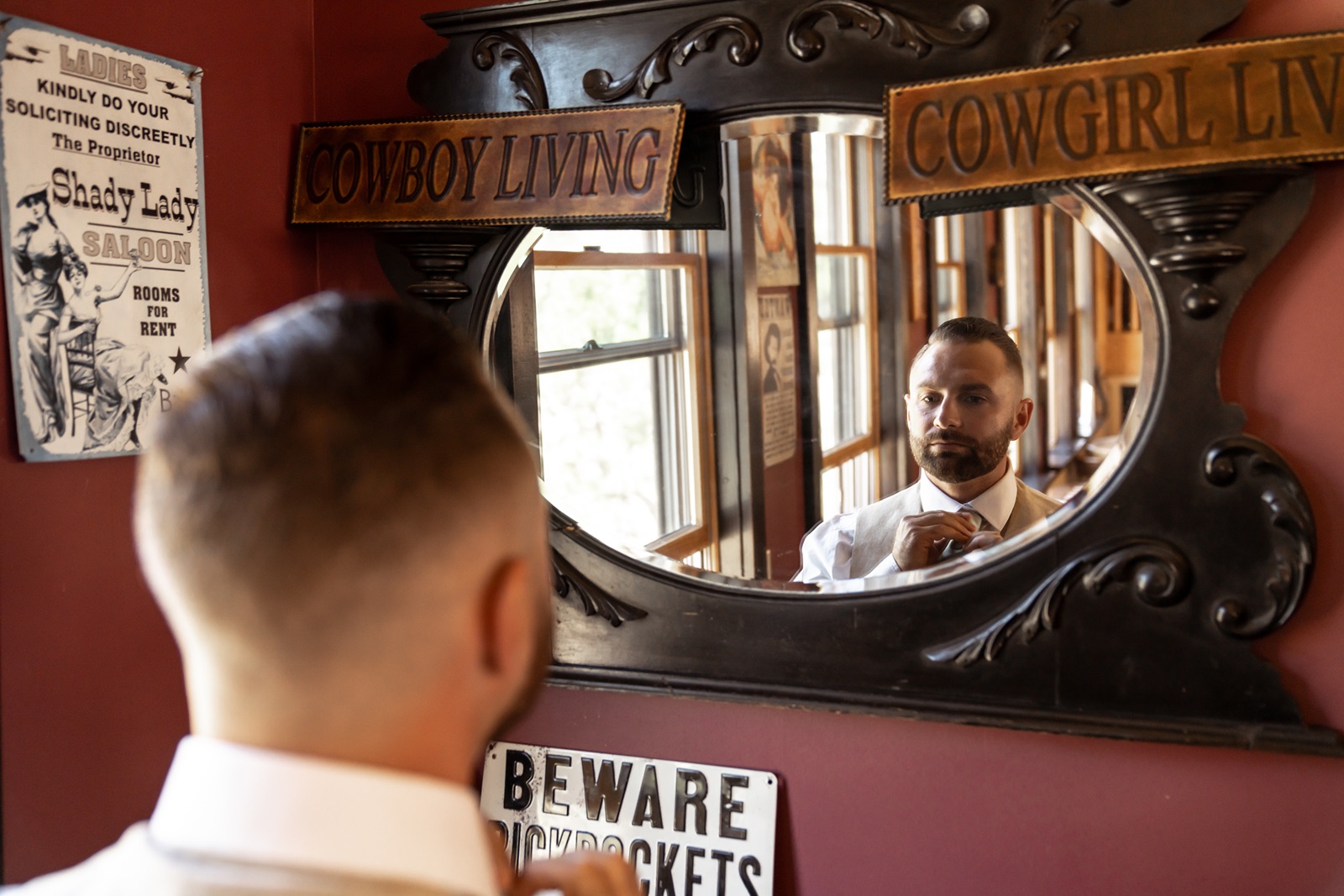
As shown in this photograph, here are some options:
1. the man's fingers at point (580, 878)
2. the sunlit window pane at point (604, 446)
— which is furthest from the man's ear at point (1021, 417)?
the man's fingers at point (580, 878)

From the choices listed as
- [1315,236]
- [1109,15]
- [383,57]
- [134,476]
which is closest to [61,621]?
[134,476]

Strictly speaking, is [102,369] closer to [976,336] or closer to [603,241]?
[603,241]

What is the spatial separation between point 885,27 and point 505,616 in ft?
4.38

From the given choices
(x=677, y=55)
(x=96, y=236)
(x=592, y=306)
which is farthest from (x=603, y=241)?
(x=96, y=236)

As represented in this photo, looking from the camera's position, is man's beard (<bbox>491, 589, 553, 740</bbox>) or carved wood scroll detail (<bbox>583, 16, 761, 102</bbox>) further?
carved wood scroll detail (<bbox>583, 16, 761, 102</bbox>)

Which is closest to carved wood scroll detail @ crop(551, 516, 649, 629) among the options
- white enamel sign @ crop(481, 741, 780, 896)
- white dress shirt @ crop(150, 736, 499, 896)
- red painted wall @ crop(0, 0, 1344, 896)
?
red painted wall @ crop(0, 0, 1344, 896)

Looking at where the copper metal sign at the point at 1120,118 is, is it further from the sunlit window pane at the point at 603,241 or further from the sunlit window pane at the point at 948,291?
the sunlit window pane at the point at 603,241

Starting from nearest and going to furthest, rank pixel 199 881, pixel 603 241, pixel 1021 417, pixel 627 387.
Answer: pixel 199 881
pixel 1021 417
pixel 603 241
pixel 627 387

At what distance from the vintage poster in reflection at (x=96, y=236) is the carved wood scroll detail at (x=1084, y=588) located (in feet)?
4.63

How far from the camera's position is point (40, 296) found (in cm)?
160

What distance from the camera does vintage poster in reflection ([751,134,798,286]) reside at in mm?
1862

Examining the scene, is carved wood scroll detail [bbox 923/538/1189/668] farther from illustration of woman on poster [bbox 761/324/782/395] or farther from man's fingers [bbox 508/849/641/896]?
man's fingers [bbox 508/849/641/896]

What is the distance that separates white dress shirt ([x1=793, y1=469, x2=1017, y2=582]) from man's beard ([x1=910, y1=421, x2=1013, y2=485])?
26 millimetres

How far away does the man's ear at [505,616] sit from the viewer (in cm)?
74
